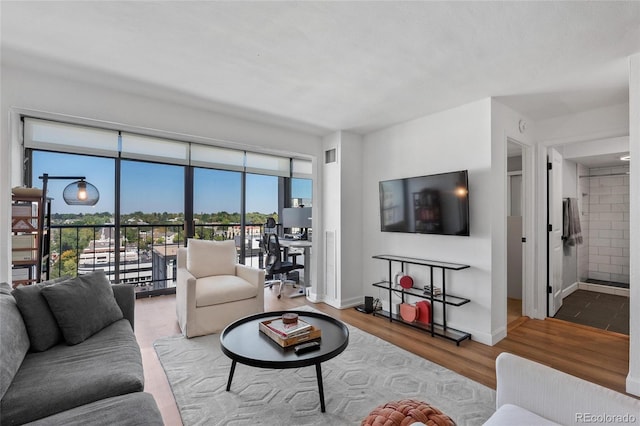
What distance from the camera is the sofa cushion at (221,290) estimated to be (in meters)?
3.10

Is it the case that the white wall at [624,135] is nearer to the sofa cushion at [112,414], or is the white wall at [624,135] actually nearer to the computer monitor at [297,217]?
the sofa cushion at [112,414]

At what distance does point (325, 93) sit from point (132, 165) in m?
3.22

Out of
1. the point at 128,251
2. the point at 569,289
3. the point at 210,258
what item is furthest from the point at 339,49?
the point at 569,289

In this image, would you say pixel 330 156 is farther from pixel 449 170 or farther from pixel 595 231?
pixel 595 231

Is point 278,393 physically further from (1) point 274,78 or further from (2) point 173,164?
(2) point 173,164

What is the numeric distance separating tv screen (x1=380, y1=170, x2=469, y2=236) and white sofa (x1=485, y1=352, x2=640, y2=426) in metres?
1.93

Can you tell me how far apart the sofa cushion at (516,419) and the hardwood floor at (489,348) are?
118cm

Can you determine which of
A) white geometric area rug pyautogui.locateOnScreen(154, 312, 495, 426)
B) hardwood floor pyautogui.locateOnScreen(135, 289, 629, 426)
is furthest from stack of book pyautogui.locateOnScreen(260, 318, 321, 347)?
hardwood floor pyautogui.locateOnScreen(135, 289, 629, 426)

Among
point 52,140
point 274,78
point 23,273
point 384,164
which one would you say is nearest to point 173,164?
point 52,140

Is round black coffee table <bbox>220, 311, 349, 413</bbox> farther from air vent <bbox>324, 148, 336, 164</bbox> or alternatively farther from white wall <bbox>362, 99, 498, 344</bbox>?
air vent <bbox>324, 148, 336, 164</bbox>

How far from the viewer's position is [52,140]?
381cm

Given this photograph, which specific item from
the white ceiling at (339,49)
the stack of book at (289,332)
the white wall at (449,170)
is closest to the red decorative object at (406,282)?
the white wall at (449,170)

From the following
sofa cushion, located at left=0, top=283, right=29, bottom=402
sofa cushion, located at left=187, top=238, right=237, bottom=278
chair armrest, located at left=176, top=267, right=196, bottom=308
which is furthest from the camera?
sofa cushion, located at left=187, top=238, right=237, bottom=278

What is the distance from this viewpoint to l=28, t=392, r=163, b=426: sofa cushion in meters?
1.19
